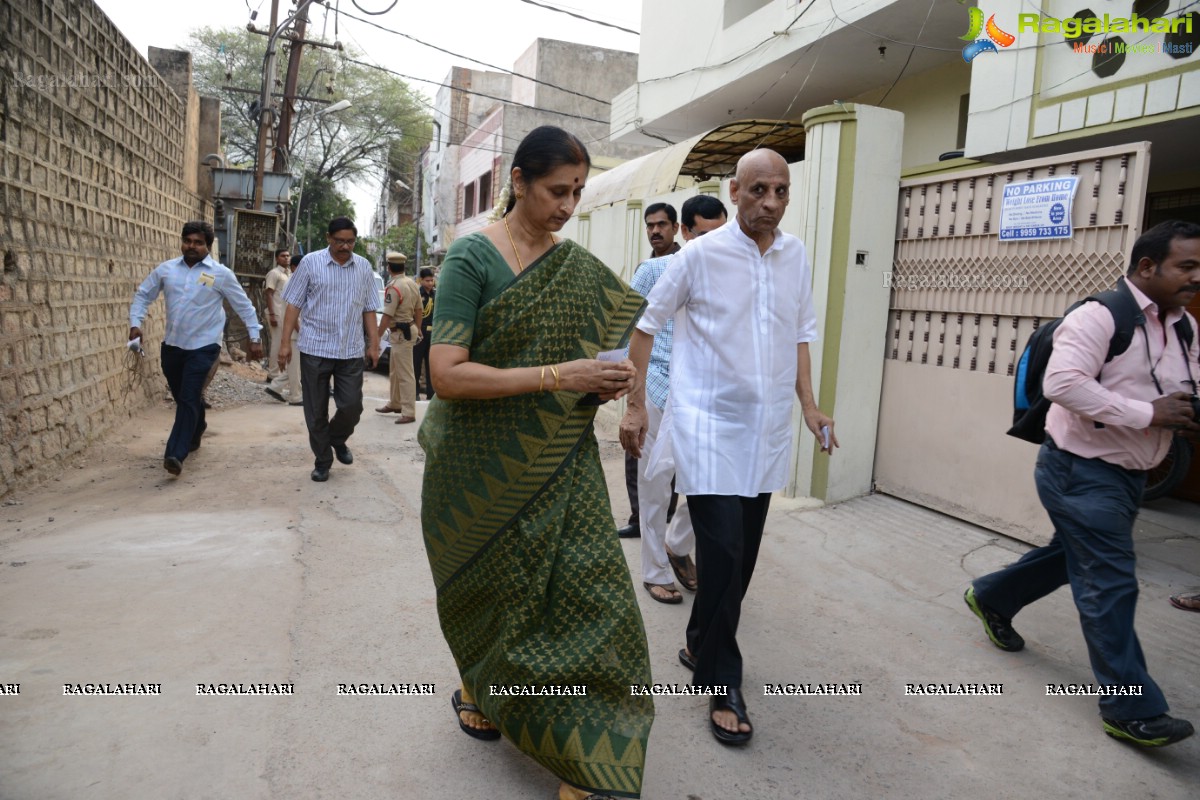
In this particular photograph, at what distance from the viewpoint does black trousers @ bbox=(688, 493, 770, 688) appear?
9.27 feet

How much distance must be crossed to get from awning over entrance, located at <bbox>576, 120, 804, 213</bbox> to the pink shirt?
6.26 m

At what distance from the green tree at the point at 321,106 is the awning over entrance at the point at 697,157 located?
21.2 meters

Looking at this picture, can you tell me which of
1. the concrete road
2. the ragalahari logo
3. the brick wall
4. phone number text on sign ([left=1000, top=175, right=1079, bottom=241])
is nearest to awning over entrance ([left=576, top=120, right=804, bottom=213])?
the ragalahari logo

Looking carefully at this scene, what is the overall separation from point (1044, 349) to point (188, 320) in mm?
5562

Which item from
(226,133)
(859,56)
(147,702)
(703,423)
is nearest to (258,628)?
(147,702)

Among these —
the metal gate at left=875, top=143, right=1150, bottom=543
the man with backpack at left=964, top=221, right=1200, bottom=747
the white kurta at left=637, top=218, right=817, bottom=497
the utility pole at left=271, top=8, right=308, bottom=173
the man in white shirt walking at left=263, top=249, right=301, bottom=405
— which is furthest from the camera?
the utility pole at left=271, top=8, right=308, bottom=173

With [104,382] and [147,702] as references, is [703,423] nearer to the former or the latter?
[147,702]

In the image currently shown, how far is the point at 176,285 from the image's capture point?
6.29 meters

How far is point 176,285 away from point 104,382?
146 cm

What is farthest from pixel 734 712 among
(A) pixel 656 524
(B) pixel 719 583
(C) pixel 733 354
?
(A) pixel 656 524

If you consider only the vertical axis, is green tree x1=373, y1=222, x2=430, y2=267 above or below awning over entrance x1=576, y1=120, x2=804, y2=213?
above

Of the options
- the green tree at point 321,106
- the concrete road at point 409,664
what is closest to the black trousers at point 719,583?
the concrete road at point 409,664

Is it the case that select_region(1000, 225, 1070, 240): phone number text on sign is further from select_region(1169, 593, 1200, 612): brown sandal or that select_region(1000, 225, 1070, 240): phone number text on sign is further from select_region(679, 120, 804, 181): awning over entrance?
select_region(679, 120, 804, 181): awning over entrance

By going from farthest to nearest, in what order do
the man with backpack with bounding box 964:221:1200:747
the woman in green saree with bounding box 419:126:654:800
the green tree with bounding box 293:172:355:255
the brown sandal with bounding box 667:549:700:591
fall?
the green tree with bounding box 293:172:355:255 → the brown sandal with bounding box 667:549:700:591 → the man with backpack with bounding box 964:221:1200:747 → the woman in green saree with bounding box 419:126:654:800
